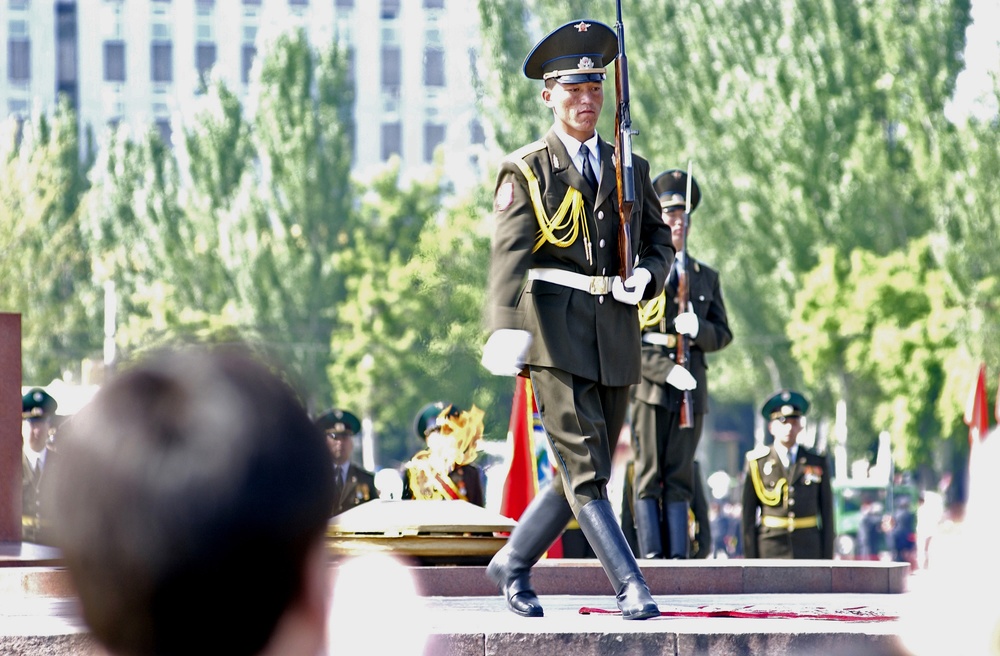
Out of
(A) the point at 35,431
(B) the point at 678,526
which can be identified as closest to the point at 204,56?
(A) the point at 35,431

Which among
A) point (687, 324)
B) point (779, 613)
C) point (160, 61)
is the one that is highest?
point (160, 61)

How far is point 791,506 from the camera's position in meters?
13.1

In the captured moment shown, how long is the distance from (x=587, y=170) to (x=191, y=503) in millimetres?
5178

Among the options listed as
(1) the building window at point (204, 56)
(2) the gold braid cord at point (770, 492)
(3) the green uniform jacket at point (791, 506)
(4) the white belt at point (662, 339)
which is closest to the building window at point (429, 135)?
(1) the building window at point (204, 56)

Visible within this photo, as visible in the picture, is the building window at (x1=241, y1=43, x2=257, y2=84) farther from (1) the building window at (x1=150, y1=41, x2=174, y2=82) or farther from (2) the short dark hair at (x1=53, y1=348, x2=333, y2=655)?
(2) the short dark hair at (x1=53, y1=348, x2=333, y2=655)

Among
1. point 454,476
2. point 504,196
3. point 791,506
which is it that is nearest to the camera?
point 504,196

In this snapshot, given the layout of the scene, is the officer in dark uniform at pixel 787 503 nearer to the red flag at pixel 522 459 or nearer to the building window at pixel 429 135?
the red flag at pixel 522 459

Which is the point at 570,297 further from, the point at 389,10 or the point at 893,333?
the point at 389,10

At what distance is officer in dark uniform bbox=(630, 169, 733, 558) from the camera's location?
32.0 ft

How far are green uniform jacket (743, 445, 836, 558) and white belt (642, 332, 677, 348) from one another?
3285 mm

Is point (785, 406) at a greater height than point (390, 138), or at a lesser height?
lesser

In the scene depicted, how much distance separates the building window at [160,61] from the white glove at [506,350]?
2741 inches

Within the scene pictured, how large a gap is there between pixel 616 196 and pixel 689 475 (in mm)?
3668

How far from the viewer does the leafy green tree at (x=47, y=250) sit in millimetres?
42688
